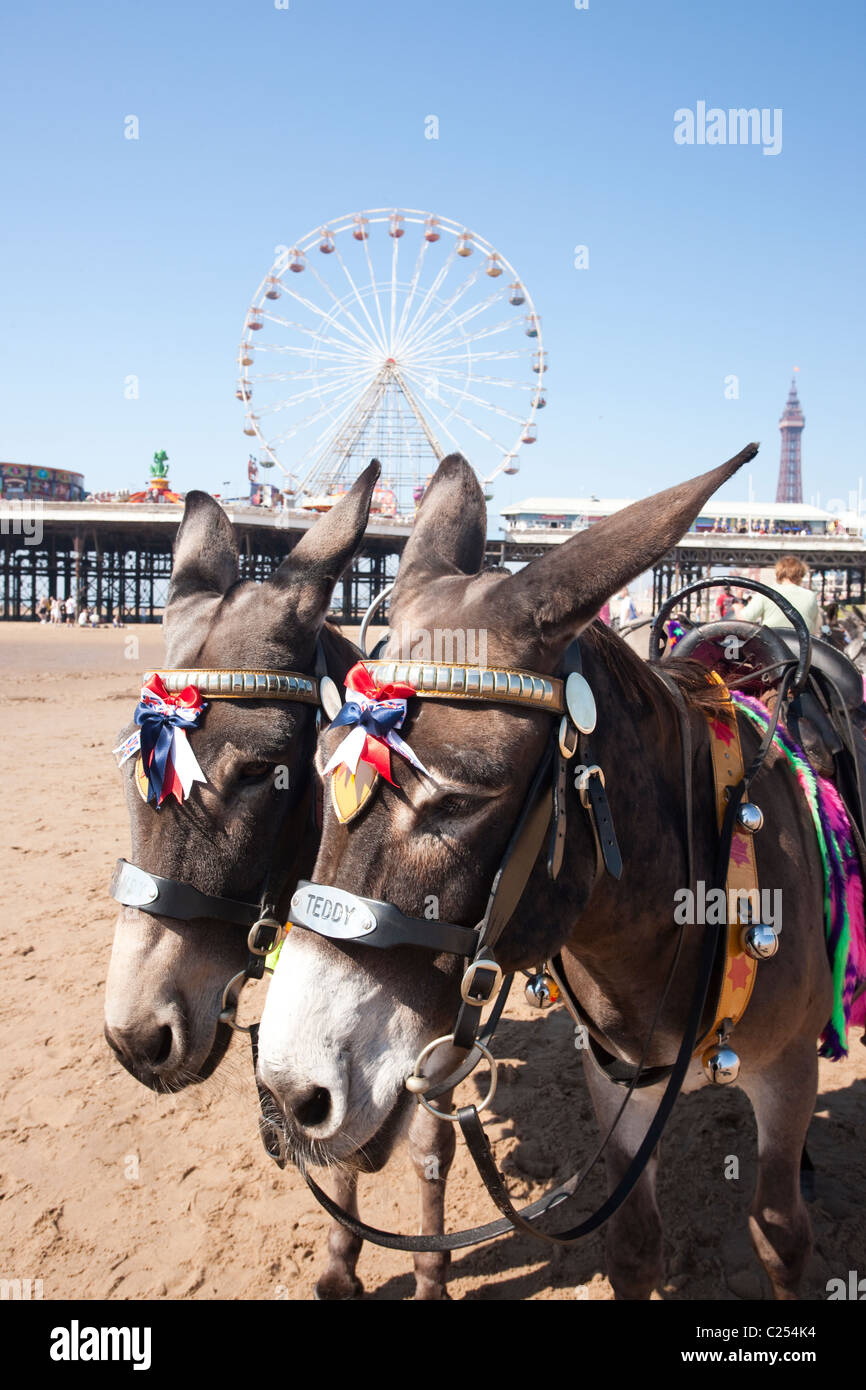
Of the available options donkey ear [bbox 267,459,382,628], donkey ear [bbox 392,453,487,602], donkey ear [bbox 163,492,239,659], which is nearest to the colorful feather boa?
donkey ear [bbox 392,453,487,602]

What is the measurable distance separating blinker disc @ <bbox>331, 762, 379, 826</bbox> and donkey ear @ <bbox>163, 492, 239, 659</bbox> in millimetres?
1365

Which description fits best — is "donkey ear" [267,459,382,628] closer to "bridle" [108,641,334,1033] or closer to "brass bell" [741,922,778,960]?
"bridle" [108,641,334,1033]

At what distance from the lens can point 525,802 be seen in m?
1.60

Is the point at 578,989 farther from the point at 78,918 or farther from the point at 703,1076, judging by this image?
the point at 78,918

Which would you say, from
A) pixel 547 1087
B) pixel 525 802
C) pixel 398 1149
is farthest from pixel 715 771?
pixel 547 1087

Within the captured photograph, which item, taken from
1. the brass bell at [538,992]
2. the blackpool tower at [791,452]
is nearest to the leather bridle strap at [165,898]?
the brass bell at [538,992]

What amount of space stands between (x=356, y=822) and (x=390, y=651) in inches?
15.8

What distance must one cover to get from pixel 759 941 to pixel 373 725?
120 centimetres

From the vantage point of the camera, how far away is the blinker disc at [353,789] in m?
1.53

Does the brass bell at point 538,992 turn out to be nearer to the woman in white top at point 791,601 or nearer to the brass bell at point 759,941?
the brass bell at point 759,941

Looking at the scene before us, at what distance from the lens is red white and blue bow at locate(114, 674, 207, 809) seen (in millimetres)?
2328

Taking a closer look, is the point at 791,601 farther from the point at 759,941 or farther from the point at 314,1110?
the point at 314,1110
